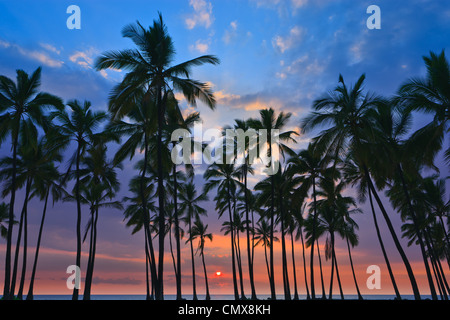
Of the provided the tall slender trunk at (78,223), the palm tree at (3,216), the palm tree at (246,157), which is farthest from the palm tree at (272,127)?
the palm tree at (3,216)

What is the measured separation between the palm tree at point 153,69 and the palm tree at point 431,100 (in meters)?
10.3

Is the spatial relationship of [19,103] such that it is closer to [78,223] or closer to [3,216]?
[78,223]

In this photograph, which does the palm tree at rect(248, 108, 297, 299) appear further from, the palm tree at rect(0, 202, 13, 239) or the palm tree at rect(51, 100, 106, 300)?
the palm tree at rect(0, 202, 13, 239)

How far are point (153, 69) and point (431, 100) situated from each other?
14.6m

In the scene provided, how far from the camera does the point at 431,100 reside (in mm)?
15703

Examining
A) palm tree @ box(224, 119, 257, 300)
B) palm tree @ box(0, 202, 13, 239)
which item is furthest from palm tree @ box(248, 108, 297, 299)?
palm tree @ box(0, 202, 13, 239)

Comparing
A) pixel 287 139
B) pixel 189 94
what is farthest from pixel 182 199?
pixel 189 94

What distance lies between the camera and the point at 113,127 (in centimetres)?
2178

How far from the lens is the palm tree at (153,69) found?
52.9 ft

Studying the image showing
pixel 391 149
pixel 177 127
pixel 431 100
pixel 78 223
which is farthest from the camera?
pixel 78 223

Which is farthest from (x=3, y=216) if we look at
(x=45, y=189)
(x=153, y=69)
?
(x=153, y=69)
